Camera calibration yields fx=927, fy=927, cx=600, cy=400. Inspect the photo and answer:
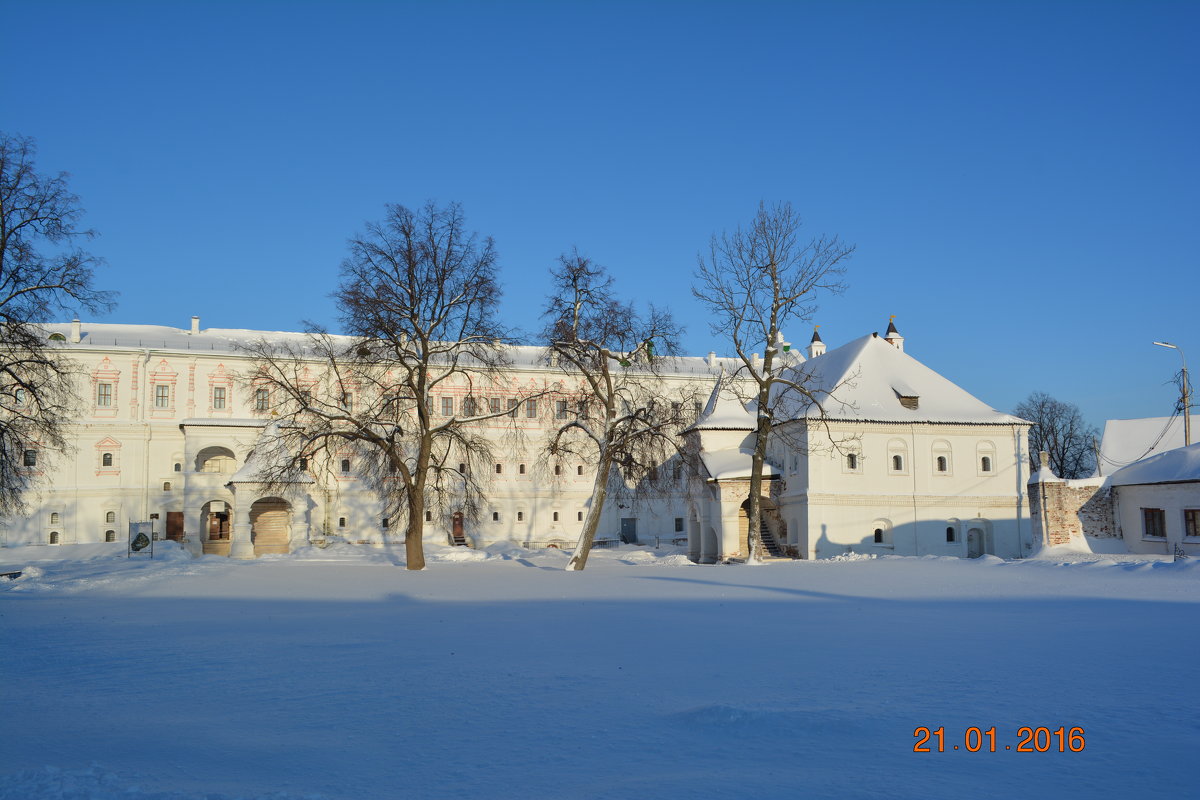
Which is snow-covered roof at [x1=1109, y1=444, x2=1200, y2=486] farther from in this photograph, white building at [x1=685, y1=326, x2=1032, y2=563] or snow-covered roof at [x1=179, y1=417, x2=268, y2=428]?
snow-covered roof at [x1=179, y1=417, x2=268, y2=428]

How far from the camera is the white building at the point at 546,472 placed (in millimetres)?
37688

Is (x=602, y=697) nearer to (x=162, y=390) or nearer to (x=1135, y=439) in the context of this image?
(x=162, y=390)

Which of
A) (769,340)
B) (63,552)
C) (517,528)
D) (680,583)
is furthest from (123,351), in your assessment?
(680,583)

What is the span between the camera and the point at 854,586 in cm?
1888

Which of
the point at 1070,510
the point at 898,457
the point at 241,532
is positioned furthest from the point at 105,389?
the point at 1070,510

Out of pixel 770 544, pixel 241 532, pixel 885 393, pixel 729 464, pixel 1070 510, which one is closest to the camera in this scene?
pixel 1070 510

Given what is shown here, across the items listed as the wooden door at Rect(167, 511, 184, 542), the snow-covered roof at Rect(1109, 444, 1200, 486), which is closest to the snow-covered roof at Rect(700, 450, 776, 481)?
the snow-covered roof at Rect(1109, 444, 1200, 486)

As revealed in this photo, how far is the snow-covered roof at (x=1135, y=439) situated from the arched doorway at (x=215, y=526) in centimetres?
4942

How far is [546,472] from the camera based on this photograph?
2221 inches

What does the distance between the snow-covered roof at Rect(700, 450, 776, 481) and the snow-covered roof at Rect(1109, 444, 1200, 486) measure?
46.5 ft

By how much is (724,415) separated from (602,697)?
3470cm

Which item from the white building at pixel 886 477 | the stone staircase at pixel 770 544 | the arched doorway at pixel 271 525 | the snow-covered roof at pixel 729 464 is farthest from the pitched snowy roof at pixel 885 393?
the arched doorway at pixel 271 525

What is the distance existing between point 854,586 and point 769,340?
1328 centimetres

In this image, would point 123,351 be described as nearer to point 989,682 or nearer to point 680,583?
point 680,583
